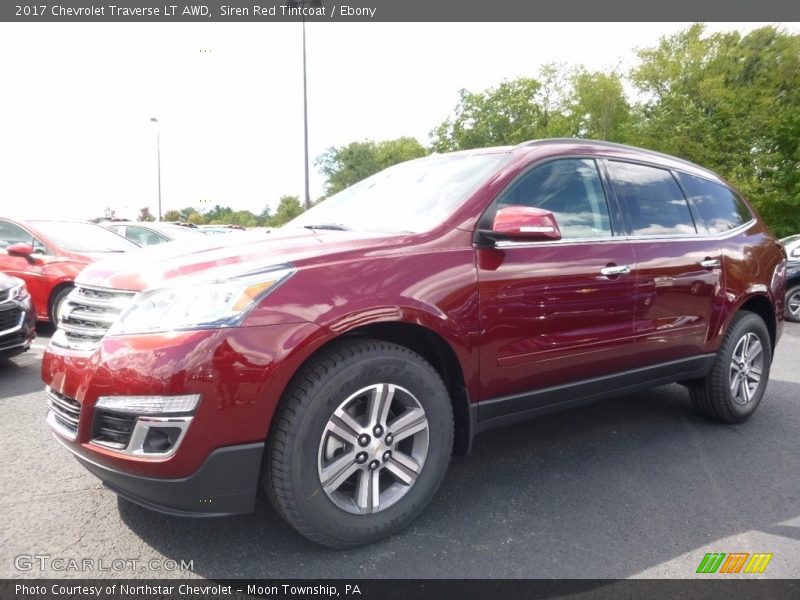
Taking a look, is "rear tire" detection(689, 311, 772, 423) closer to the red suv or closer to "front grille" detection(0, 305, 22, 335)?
the red suv

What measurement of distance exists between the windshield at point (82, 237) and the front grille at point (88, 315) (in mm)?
5084

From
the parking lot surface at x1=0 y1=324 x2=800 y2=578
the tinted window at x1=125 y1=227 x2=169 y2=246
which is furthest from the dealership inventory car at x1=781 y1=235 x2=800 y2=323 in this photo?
the tinted window at x1=125 y1=227 x2=169 y2=246

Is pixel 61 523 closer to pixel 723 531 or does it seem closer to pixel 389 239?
pixel 389 239

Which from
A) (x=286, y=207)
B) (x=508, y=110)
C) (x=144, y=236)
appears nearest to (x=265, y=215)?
(x=286, y=207)

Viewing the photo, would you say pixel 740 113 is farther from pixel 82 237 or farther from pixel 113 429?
pixel 113 429

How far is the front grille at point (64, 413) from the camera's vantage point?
2123 mm

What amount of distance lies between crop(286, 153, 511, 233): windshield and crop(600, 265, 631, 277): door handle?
2.54ft

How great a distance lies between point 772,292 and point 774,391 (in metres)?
1.27

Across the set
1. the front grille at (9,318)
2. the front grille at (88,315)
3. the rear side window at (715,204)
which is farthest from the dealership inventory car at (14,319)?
the rear side window at (715,204)

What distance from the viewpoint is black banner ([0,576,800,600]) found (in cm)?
197

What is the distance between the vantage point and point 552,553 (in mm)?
2256

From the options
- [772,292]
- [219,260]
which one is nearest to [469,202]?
[219,260]

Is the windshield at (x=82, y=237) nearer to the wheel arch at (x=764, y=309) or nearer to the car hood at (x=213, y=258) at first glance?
the car hood at (x=213, y=258)

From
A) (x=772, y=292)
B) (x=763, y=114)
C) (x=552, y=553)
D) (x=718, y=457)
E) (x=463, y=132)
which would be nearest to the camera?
(x=552, y=553)
